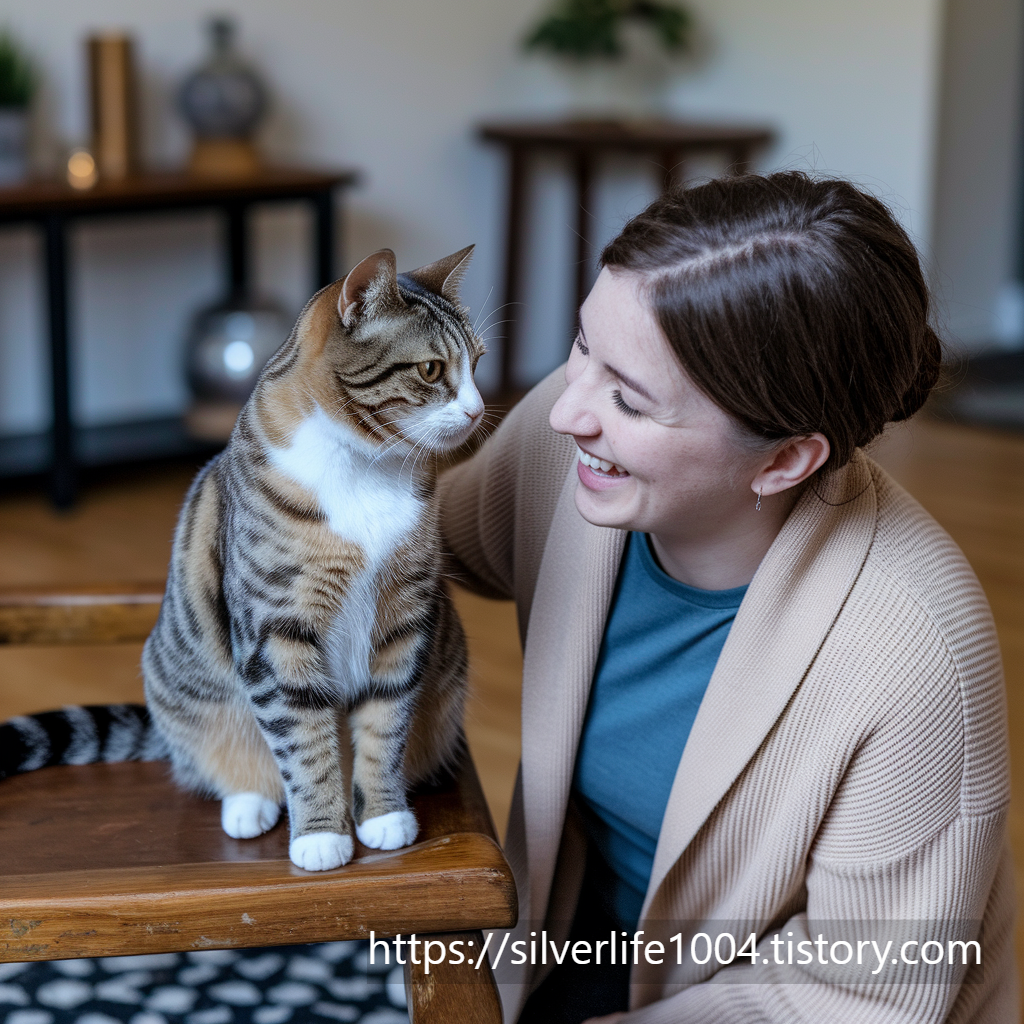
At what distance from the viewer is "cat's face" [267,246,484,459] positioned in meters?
0.95

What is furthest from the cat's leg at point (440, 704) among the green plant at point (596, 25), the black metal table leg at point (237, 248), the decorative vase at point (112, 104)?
the green plant at point (596, 25)

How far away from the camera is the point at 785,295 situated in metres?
0.90

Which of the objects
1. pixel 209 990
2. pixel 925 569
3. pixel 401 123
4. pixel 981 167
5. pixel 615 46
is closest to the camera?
pixel 925 569

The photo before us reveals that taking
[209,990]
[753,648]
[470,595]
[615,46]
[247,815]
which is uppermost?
[615,46]

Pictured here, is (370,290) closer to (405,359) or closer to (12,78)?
(405,359)

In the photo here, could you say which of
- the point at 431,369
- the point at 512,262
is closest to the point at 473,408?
the point at 431,369

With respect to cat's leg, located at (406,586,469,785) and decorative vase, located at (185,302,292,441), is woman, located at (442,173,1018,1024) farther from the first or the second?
decorative vase, located at (185,302,292,441)

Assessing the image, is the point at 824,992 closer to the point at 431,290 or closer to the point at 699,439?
the point at 699,439

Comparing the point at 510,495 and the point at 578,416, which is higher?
the point at 578,416

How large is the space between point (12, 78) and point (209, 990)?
256 centimetres

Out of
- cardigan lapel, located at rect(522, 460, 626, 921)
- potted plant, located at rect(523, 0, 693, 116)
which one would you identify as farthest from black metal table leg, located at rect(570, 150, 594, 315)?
cardigan lapel, located at rect(522, 460, 626, 921)

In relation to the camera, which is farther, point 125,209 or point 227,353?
point 227,353

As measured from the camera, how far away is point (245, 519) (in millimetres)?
927

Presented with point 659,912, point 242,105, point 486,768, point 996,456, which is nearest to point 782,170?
point 659,912
